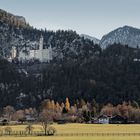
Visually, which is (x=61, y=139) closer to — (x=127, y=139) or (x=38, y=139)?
(x=38, y=139)

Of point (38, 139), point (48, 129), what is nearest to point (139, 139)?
point (38, 139)

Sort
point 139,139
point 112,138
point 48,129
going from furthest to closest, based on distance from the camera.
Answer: point 48,129 < point 112,138 < point 139,139

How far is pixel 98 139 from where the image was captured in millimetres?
111750

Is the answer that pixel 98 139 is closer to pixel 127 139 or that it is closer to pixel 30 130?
pixel 127 139

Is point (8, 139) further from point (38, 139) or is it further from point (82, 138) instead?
point (82, 138)

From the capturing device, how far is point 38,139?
111438 millimetres

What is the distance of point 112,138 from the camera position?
377 feet

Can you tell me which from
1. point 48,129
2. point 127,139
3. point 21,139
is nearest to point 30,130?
point 48,129

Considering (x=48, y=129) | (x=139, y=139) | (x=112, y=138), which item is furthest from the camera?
(x=48, y=129)

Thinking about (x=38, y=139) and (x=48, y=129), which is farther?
(x=48, y=129)

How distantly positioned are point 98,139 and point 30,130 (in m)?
34.0

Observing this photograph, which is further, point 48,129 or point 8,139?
point 48,129

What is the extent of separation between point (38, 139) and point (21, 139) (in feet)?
11.8

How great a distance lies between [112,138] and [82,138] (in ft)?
20.4
